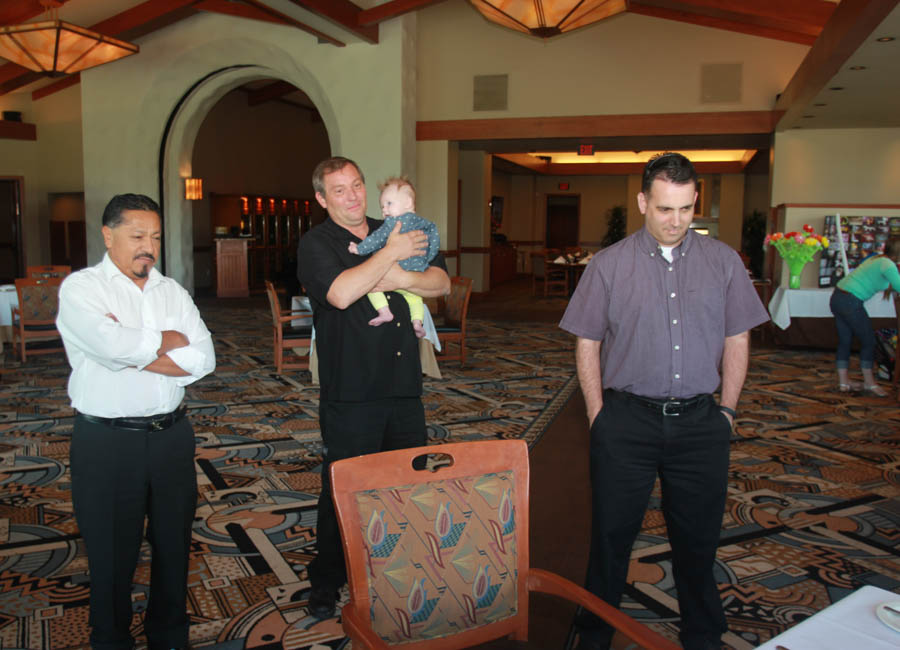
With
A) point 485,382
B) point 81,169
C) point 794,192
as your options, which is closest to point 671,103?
point 794,192

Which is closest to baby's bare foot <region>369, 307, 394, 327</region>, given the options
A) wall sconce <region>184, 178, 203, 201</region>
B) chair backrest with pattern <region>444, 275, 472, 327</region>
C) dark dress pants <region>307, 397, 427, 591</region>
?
dark dress pants <region>307, 397, 427, 591</region>

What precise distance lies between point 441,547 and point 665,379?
3.02 feet

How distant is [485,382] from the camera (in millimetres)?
7090

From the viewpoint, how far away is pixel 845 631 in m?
1.24

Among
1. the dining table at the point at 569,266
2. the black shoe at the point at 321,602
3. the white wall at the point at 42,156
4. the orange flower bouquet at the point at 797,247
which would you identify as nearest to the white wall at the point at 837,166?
the orange flower bouquet at the point at 797,247

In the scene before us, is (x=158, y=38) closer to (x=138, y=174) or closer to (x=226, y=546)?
(x=138, y=174)

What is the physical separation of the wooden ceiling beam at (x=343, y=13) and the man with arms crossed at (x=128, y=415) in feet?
23.7

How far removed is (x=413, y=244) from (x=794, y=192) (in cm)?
1009

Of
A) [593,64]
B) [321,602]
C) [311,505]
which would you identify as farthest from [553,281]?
[321,602]

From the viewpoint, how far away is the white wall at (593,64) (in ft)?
36.3

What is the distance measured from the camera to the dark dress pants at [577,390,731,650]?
2182 millimetres

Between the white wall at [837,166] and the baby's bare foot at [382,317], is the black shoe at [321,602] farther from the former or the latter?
the white wall at [837,166]

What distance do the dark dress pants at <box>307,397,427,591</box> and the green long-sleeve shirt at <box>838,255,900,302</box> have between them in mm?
5490

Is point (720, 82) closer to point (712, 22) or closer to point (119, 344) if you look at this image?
point (712, 22)
